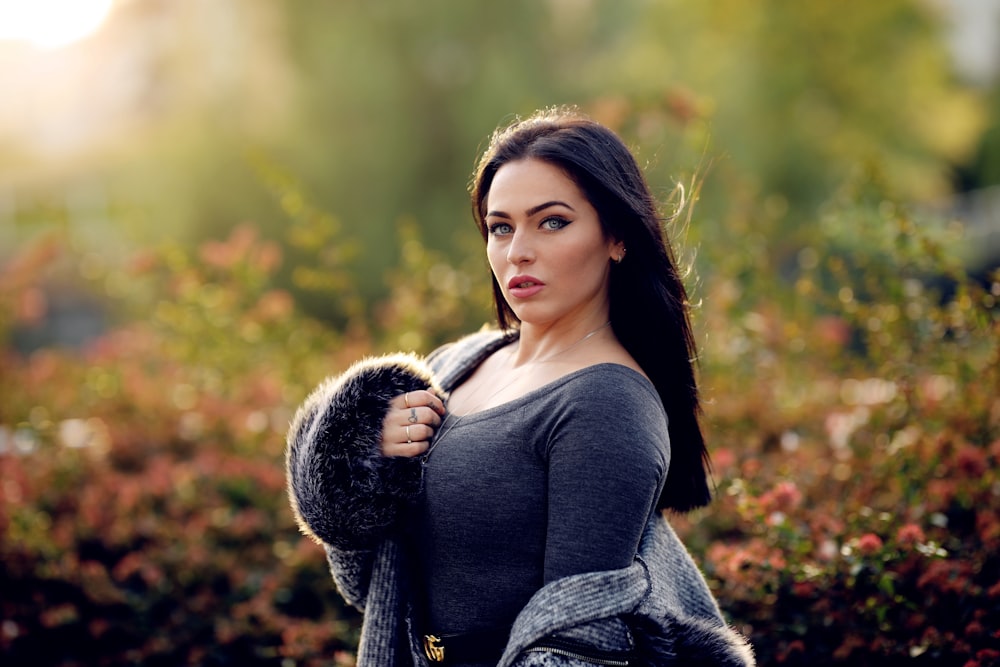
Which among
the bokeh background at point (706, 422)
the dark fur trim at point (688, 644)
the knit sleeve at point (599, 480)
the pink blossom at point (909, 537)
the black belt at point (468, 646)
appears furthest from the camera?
the bokeh background at point (706, 422)

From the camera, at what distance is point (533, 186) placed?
6.81ft

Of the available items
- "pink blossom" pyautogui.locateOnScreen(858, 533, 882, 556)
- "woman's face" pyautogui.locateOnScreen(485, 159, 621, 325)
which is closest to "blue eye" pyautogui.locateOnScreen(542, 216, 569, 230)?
"woman's face" pyautogui.locateOnScreen(485, 159, 621, 325)

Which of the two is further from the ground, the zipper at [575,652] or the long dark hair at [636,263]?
the long dark hair at [636,263]

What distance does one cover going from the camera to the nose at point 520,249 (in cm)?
207

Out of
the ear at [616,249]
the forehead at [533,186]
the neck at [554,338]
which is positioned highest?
the forehead at [533,186]

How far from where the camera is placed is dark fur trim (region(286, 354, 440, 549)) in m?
2.13

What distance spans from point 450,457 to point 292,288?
11.5 metres

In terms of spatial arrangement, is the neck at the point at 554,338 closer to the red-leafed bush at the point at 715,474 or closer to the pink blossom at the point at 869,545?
the red-leafed bush at the point at 715,474

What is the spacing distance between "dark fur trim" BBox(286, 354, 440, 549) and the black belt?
294 mm

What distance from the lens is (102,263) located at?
588 cm

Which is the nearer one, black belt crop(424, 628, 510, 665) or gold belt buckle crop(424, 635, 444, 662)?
black belt crop(424, 628, 510, 665)

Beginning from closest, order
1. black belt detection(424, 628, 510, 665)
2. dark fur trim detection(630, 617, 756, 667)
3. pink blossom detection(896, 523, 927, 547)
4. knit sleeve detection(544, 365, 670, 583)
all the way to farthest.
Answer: knit sleeve detection(544, 365, 670, 583)
dark fur trim detection(630, 617, 756, 667)
black belt detection(424, 628, 510, 665)
pink blossom detection(896, 523, 927, 547)

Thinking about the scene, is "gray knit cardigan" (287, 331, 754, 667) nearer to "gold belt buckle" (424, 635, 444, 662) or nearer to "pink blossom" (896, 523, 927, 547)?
"gold belt buckle" (424, 635, 444, 662)

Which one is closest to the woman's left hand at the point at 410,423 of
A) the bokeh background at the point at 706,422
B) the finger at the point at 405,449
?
the finger at the point at 405,449
